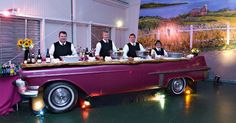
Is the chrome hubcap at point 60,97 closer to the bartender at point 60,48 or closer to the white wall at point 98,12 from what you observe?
the bartender at point 60,48

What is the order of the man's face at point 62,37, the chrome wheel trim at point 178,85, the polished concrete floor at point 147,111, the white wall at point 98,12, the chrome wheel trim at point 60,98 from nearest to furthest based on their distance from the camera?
the polished concrete floor at point 147,111
the chrome wheel trim at point 60,98
the man's face at point 62,37
the chrome wheel trim at point 178,85
the white wall at point 98,12

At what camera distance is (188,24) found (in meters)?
8.23

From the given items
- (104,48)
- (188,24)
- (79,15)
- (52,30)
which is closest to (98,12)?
(79,15)

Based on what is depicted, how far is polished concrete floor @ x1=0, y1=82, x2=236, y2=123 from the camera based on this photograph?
3.99 m

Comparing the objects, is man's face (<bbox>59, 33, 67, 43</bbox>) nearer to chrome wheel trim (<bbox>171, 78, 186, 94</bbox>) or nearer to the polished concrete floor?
the polished concrete floor

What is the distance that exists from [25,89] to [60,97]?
0.60 metres

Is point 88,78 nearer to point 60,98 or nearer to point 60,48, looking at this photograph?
point 60,98

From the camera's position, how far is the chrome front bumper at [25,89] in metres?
4.01

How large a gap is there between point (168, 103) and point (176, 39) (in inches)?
155

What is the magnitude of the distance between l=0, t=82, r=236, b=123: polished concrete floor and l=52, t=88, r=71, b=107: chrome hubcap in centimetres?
20

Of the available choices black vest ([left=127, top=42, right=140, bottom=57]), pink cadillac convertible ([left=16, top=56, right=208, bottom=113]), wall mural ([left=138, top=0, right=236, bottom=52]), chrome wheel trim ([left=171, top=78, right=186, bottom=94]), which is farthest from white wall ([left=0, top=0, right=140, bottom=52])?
chrome wheel trim ([left=171, top=78, right=186, bottom=94])

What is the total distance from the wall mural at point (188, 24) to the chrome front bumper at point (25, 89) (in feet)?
18.4

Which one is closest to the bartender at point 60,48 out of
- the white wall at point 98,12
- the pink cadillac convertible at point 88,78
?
the pink cadillac convertible at point 88,78

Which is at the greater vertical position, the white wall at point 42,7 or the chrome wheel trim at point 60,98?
the white wall at point 42,7
